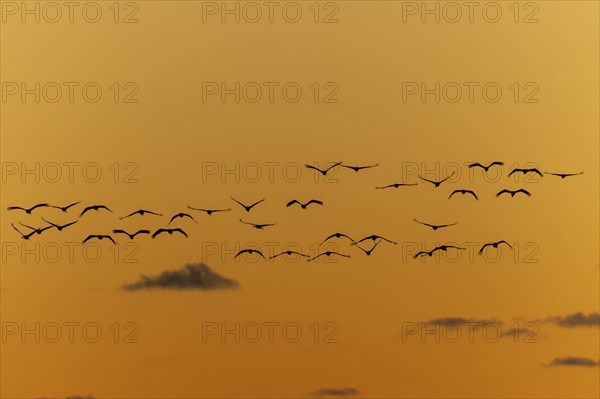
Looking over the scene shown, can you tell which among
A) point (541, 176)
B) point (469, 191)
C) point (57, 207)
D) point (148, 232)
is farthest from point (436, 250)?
point (57, 207)

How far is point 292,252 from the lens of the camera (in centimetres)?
771

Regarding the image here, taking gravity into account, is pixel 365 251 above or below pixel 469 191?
below

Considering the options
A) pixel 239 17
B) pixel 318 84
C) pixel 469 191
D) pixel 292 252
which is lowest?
pixel 292 252

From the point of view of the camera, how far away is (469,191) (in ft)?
25.5

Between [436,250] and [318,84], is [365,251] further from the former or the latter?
[318,84]

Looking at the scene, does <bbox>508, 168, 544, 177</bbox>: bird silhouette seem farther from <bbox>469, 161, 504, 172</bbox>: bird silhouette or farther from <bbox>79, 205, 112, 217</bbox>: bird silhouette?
<bbox>79, 205, 112, 217</bbox>: bird silhouette

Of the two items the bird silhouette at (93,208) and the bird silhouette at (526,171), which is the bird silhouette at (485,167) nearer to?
the bird silhouette at (526,171)

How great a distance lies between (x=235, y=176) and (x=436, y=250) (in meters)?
2.05

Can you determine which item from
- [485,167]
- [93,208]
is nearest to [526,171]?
[485,167]

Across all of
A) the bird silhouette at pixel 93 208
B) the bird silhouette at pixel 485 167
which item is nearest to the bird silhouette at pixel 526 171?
the bird silhouette at pixel 485 167

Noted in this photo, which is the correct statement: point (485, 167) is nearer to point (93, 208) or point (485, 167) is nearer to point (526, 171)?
point (526, 171)

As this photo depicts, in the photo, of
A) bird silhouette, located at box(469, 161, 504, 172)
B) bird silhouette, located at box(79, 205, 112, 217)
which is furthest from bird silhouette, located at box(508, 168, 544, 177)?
bird silhouette, located at box(79, 205, 112, 217)

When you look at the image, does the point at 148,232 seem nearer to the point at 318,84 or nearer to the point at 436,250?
the point at 318,84

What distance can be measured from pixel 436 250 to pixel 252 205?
1811 millimetres
